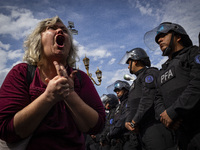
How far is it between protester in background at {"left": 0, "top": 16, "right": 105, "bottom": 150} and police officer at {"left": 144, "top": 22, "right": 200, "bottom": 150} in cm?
143

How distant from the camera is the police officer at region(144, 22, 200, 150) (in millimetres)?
2318

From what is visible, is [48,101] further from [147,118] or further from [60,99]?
[147,118]

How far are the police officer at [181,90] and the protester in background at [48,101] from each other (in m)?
1.43

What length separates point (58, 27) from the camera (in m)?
1.70

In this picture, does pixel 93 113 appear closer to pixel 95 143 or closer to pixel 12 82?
pixel 12 82

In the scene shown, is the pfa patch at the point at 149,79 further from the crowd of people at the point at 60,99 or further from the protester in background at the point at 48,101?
the protester in background at the point at 48,101

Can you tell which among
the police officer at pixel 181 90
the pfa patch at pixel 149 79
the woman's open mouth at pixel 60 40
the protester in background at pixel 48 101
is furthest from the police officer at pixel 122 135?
the woman's open mouth at pixel 60 40

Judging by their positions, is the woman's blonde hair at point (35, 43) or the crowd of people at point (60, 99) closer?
the crowd of people at point (60, 99)

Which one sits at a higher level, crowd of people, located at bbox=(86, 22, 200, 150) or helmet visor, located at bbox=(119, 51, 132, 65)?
helmet visor, located at bbox=(119, 51, 132, 65)

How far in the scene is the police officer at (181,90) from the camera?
2318 mm

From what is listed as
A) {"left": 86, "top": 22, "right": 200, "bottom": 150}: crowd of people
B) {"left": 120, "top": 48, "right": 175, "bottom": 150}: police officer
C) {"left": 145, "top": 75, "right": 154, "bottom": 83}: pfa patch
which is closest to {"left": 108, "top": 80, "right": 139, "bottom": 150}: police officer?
{"left": 86, "top": 22, "right": 200, "bottom": 150}: crowd of people

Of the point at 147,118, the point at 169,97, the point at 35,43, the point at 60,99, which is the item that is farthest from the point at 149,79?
the point at 60,99

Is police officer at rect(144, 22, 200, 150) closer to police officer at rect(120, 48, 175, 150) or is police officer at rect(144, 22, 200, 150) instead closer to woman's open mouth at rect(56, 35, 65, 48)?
police officer at rect(120, 48, 175, 150)

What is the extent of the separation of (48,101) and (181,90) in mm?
2305
